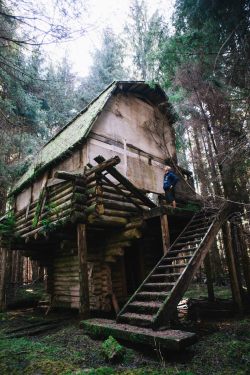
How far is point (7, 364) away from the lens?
15.8ft

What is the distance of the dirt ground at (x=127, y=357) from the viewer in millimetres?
4270

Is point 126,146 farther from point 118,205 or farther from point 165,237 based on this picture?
point 165,237

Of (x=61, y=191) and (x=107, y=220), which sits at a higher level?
(x=61, y=191)

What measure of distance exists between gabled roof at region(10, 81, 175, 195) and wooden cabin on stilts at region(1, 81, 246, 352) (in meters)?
0.06

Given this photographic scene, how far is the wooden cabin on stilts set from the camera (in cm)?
770

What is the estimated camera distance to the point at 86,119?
35.0 feet

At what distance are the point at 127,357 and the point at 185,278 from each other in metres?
2.17

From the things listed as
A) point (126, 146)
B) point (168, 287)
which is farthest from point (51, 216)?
point (168, 287)

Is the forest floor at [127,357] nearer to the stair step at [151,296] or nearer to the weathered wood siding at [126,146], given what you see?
the stair step at [151,296]

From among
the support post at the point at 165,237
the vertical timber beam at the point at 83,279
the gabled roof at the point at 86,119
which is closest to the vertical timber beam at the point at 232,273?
the support post at the point at 165,237

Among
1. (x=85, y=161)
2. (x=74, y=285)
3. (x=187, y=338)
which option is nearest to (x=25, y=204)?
(x=74, y=285)

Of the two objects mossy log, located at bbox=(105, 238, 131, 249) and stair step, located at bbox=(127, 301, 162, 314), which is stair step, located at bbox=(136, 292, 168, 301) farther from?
mossy log, located at bbox=(105, 238, 131, 249)

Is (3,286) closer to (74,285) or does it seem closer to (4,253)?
(4,253)

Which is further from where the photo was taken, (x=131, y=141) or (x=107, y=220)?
(x=131, y=141)
